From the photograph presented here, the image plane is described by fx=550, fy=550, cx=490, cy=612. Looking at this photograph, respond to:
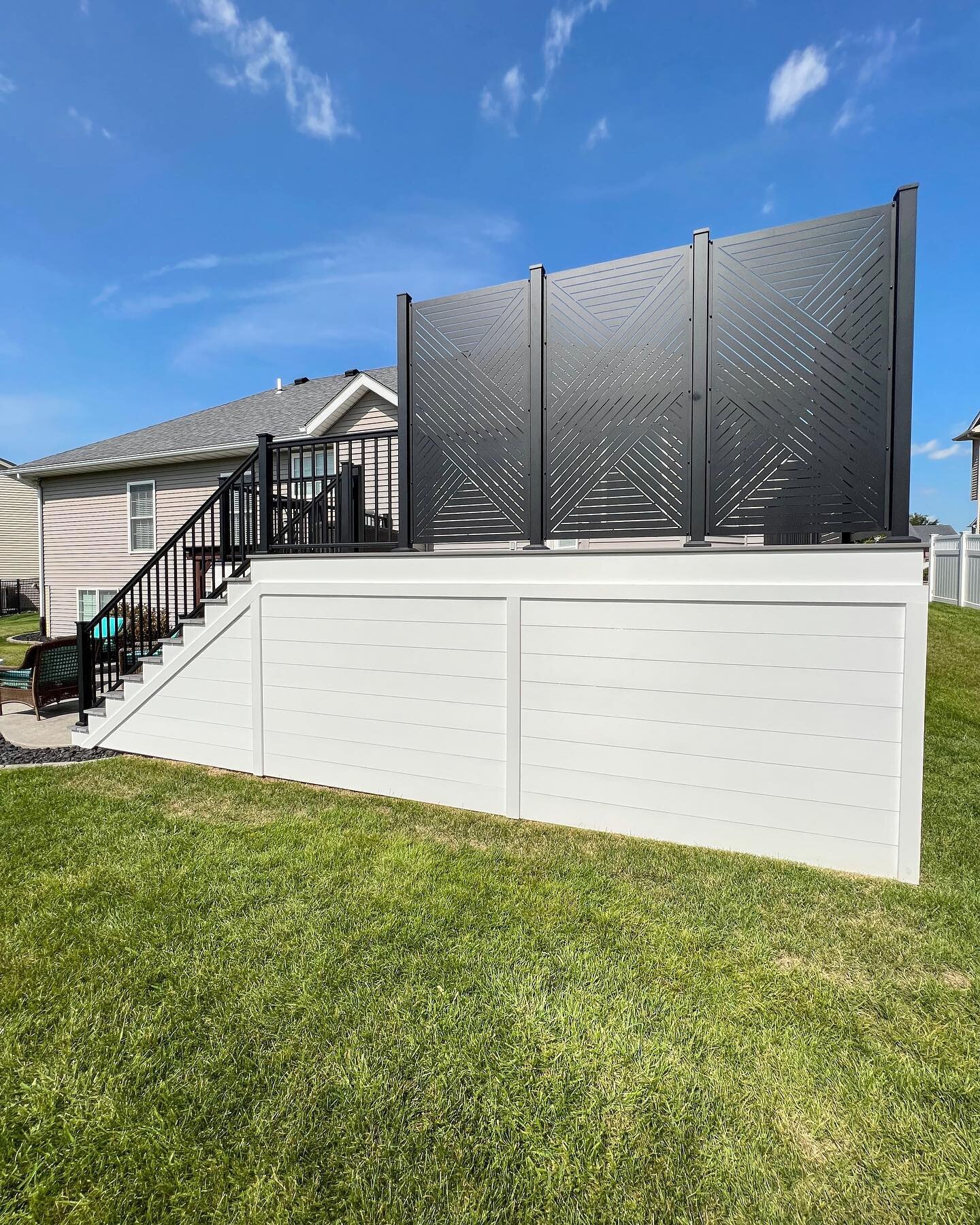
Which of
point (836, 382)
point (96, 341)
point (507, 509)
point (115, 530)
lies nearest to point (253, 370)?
point (96, 341)

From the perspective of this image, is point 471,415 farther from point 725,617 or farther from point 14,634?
point 14,634

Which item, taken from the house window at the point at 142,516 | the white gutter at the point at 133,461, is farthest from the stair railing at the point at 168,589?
the house window at the point at 142,516

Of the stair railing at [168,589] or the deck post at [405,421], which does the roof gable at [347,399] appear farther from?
the deck post at [405,421]

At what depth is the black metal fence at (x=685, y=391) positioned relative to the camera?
131 inches

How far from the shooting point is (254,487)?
5750 millimetres

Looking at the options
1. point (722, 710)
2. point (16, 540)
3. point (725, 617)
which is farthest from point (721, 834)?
point (16, 540)

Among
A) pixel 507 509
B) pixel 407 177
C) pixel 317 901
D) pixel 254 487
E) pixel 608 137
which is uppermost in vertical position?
pixel 407 177

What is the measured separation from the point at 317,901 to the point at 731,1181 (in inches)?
86.6

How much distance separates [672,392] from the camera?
12.2 ft

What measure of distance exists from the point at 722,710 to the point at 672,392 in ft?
7.08

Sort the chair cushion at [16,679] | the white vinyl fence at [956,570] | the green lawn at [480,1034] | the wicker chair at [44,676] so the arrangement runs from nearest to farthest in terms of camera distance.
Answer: the green lawn at [480,1034]
the wicker chair at [44,676]
the chair cushion at [16,679]
the white vinyl fence at [956,570]

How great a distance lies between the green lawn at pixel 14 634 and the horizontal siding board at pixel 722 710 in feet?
34.2

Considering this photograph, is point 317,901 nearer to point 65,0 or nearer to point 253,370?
point 65,0

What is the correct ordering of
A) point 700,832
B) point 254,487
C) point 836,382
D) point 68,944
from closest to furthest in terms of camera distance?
point 68,944, point 836,382, point 700,832, point 254,487
